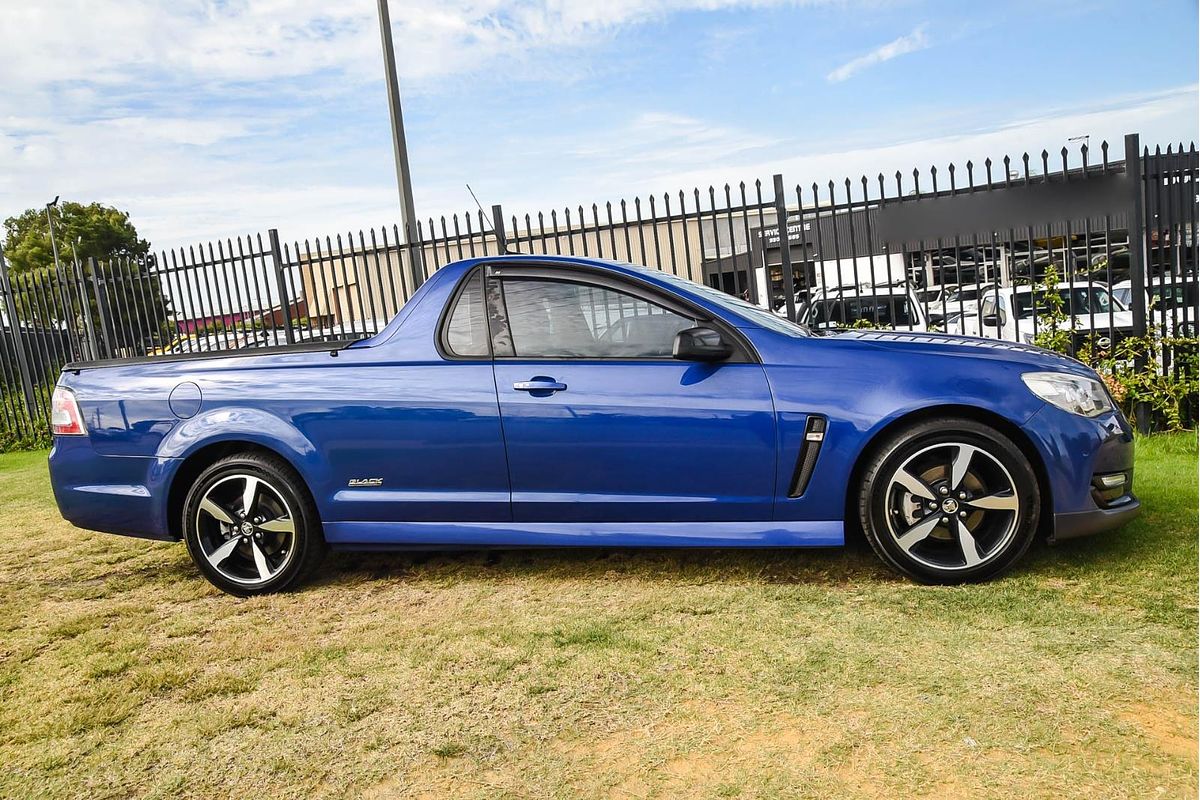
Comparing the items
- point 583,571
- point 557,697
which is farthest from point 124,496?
point 557,697

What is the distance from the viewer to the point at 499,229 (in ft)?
30.7

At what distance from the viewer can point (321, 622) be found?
411cm

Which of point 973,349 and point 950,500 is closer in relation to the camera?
point 950,500

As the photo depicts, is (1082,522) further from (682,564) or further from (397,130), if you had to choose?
(397,130)

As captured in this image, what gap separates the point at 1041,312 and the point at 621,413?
5.71 meters

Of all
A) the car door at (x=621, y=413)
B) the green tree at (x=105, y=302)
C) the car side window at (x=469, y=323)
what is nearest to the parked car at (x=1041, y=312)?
the car door at (x=621, y=413)

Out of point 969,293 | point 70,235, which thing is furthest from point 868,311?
point 70,235

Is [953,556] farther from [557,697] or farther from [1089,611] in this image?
[557,697]

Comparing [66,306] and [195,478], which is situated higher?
[66,306]

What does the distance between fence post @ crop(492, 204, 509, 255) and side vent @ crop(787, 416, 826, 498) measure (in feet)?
18.7

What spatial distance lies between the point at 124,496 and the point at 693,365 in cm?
288

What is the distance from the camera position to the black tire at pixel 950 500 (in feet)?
12.5

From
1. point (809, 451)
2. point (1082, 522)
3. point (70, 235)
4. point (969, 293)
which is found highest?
point (70, 235)

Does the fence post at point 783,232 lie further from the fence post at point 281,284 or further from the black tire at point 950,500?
the fence post at point 281,284
